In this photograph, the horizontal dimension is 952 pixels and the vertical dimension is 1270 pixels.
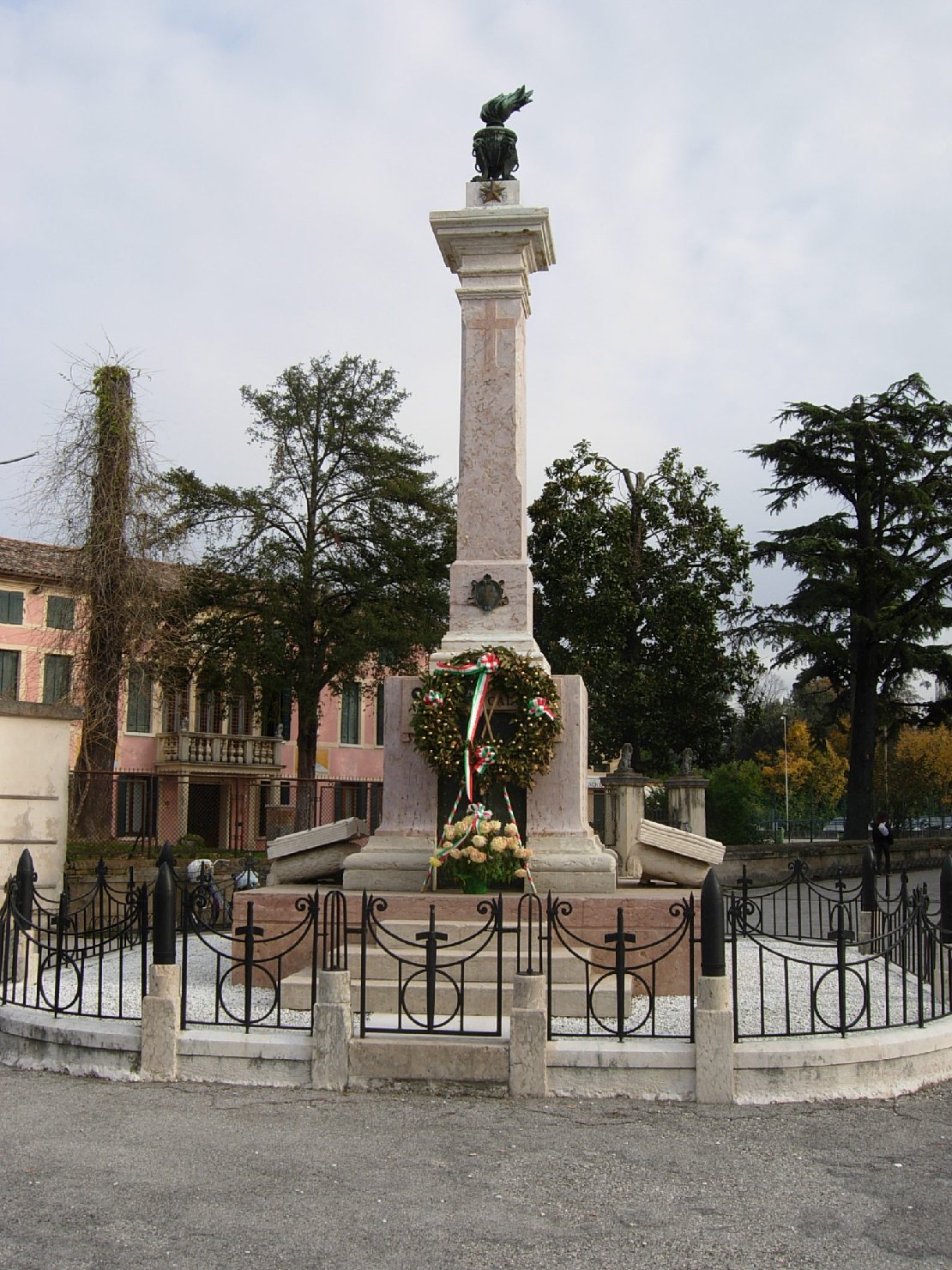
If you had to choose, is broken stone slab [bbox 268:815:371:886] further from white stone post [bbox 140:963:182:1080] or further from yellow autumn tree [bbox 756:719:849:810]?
yellow autumn tree [bbox 756:719:849:810]

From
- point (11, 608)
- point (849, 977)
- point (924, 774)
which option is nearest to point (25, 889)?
point (849, 977)

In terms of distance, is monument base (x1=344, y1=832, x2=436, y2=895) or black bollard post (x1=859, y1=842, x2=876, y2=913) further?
black bollard post (x1=859, y1=842, x2=876, y2=913)

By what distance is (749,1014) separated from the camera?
9.60 m

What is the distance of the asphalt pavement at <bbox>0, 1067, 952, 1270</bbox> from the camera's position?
5.15 metres

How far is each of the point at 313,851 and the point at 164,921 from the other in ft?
14.3

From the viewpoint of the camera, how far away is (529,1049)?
747cm

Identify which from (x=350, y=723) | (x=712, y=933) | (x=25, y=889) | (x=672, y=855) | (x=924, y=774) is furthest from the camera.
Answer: (x=350, y=723)

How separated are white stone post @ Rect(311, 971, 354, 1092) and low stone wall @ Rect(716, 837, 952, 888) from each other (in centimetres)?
1967

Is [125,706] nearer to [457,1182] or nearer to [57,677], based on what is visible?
[57,677]

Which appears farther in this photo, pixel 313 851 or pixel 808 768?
pixel 808 768

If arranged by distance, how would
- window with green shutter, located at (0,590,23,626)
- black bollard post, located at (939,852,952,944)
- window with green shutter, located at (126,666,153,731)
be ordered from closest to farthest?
black bollard post, located at (939,852,952,944) → window with green shutter, located at (0,590,23,626) → window with green shutter, located at (126,666,153,731)

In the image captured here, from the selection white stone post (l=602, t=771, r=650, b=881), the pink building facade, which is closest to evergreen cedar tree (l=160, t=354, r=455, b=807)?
the pink building facade

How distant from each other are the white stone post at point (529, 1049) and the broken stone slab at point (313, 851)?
503cm

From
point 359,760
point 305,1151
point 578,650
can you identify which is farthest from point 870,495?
point 305,1151
